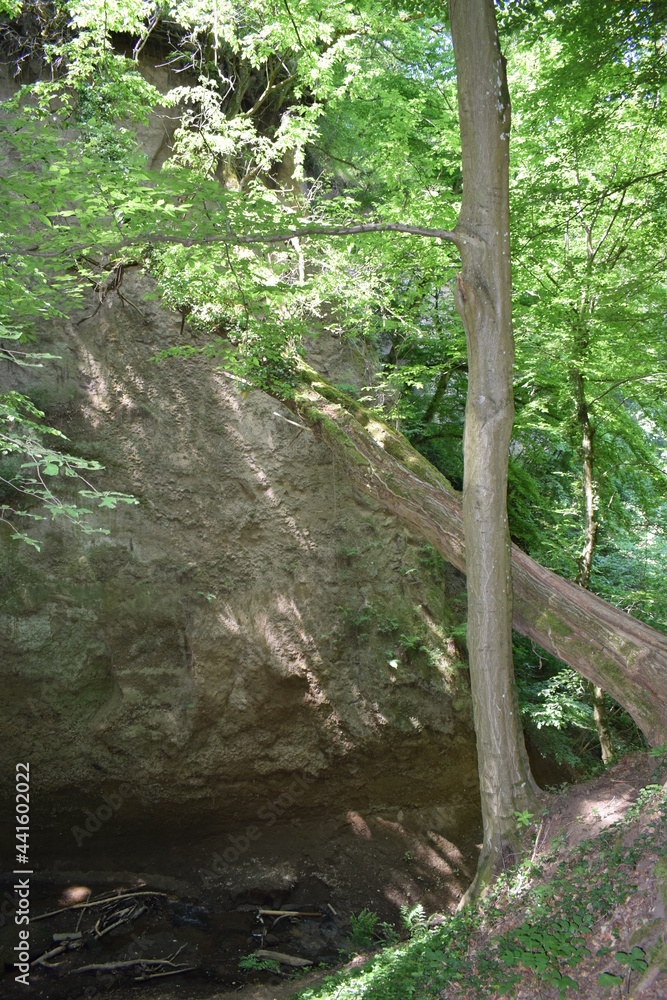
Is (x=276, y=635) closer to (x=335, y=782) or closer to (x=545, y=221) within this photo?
(x=335, y=782)

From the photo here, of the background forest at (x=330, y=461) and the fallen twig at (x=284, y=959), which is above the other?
the background forest at (x=330, y=461)

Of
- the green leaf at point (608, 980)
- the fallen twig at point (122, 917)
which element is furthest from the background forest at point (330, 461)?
the green leaf at point (608, 980)

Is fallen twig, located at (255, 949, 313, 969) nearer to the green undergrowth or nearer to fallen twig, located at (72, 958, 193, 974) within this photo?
fallen twig, located at (72, 958, 193, 974)

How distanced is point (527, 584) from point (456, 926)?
8.91ft

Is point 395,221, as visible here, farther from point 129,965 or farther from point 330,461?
point 129,965

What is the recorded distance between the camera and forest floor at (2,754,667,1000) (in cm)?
367

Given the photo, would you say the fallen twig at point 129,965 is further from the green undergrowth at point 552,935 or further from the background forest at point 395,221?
the background forest at point 395,221

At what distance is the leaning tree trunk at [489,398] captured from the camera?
521cm

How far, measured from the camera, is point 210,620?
886 centimetres

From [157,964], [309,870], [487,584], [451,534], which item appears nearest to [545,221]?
[451,534]

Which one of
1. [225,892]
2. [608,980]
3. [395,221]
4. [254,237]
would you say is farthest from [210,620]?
[608,980]

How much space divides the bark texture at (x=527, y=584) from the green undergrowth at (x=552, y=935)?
0.87 meters

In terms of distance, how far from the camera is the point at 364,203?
12.1 metres

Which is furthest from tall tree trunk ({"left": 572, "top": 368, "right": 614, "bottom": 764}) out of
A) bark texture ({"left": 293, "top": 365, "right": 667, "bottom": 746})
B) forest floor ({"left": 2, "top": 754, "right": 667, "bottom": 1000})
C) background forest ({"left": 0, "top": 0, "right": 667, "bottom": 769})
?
forest floor ({"left": 2, "top": 754, "right": 667, "bottom": 1000})
